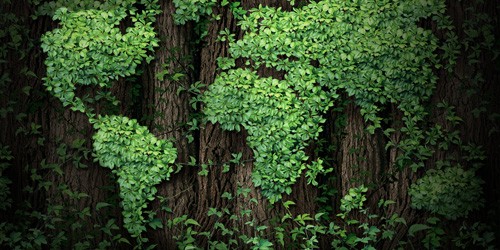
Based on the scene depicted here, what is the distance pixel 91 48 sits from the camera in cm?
483

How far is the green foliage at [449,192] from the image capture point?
15.5 ft

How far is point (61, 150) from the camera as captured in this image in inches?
194

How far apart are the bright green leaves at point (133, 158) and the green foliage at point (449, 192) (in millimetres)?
1971

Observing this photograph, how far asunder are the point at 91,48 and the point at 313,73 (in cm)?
176

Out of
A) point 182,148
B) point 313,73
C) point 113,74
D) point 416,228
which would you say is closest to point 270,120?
point 313,73

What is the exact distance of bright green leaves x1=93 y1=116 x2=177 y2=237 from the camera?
191 inches

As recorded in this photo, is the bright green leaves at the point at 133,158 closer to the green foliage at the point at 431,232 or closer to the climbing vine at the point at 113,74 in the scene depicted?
the climbing vine at the point at 113,74


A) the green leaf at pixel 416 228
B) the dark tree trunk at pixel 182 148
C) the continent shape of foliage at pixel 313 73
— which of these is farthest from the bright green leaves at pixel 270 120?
the green leaf at pixel 416 228

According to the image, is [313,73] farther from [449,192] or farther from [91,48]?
[91,48]

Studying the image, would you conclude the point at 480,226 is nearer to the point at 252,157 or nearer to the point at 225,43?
the point at 252,157

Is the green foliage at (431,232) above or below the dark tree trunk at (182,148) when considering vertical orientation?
below

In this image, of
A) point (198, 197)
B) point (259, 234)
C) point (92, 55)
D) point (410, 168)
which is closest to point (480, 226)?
point (410, 168)

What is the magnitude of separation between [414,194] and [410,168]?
8.1 inches

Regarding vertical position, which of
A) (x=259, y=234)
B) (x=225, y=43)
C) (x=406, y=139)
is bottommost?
(x=259, y=234)
